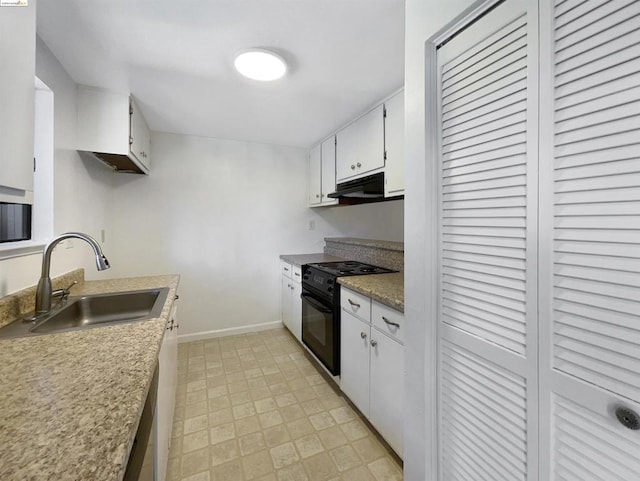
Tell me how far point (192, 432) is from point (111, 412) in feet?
4.61

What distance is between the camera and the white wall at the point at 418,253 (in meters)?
1.00

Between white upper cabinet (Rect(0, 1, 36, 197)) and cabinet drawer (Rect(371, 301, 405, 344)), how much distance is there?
1517 millimetres

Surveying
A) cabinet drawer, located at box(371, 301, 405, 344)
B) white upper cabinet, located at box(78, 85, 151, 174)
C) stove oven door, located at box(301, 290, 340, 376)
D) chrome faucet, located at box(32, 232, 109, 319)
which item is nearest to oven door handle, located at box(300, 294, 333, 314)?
stove oven door, located at box(301, 290, 340, 376)

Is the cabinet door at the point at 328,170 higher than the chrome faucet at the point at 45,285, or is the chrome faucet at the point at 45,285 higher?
the cabinet door at the point at 328,170

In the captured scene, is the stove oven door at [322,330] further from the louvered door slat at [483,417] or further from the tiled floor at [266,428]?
the louvered door slat at [483,417]

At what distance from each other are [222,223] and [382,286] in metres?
2.05

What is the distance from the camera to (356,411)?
6.10 ft

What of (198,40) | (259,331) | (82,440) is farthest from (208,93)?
(259,331)

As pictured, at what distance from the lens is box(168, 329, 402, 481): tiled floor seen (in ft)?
4.63

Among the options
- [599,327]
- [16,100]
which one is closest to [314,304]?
[599,327]

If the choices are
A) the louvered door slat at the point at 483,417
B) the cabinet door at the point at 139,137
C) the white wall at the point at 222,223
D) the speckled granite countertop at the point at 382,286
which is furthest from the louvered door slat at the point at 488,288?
the white wall at the point at 222,223

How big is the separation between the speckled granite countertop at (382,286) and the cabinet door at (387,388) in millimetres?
217

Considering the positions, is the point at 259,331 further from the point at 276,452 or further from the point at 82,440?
the point at 82,440

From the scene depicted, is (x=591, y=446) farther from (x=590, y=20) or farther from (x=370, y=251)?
(x=370, y=251)
